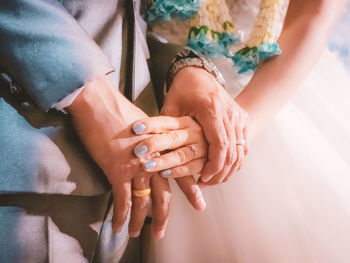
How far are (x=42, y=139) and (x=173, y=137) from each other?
0.68ft

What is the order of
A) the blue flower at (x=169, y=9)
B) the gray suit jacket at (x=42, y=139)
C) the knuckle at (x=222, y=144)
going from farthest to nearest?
the blue flower at (x=169, y=9) → the knuckle at (x=222, y=144) → the gray suit jacket at (x=42, y=139)

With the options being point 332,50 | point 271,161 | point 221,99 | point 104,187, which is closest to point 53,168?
point 104,187

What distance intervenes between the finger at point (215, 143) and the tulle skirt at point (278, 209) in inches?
5.7

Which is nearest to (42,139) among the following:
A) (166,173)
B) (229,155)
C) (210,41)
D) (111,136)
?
(111,136)

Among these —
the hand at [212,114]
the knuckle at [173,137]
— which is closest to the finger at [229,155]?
the hand at [212,114]

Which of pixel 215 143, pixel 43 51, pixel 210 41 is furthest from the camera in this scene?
pixel 210 41

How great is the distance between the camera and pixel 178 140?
0.53 m

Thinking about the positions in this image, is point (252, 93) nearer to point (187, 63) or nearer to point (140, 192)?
point (187, 63)

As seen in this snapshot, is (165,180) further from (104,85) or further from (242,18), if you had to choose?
(242,18)

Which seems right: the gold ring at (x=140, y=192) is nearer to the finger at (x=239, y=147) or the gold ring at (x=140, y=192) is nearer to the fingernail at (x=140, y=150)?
the fingernail at (x=140, y=150)

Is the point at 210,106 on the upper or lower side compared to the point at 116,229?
upper

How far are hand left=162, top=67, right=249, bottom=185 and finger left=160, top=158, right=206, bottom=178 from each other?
0.04 ft

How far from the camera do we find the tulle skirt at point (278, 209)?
584 millimetres

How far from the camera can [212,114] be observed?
554 millimetres
